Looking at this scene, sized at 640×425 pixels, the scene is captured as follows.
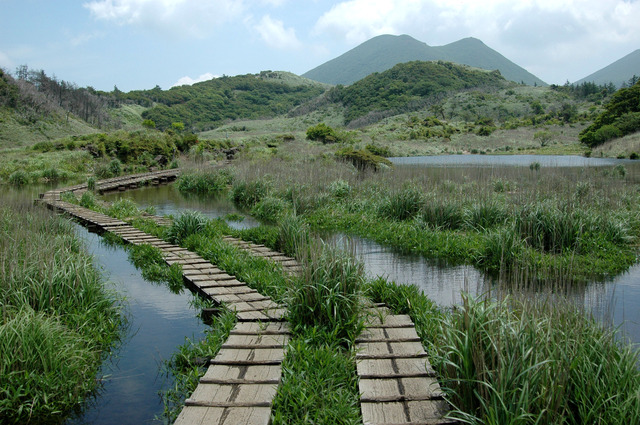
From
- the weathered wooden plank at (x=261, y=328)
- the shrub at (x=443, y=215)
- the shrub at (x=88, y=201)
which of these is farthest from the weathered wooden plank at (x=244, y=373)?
the shrub at (x=88, y=201)

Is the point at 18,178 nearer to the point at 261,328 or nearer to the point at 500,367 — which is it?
the point at 261,328

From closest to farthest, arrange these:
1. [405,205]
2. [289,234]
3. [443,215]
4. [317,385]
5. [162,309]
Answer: [317,385], [162,309], [289,234], [443,215], [405,205]

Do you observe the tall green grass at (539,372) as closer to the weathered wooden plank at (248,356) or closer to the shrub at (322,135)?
the weathered wooden plank at (248,356)

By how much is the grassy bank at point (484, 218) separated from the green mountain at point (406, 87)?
4717 cm

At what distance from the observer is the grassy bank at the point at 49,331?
321cm

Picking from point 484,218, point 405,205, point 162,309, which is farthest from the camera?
point 405,205

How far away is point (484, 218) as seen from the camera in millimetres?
8656

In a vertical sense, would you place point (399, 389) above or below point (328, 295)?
below

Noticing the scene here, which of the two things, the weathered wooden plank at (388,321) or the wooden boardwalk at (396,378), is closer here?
the wooden boardwalk at (396,378)

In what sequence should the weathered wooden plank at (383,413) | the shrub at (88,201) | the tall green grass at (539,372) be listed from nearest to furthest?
1. the tall green grass at (539,372)
2. the weathered wooden plank at (383,413)
3. the shrub at (88,201)

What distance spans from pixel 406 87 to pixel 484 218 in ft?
215

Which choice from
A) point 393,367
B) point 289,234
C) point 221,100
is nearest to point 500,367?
point 393,367

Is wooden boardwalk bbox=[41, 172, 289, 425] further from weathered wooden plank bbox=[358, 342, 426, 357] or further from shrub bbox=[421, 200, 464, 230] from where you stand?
shrub bbox=[421, 200, 464, 230]

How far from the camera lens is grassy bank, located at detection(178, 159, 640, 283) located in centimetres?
663
